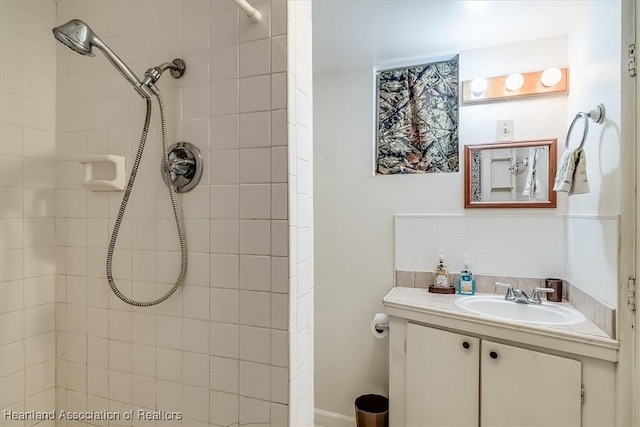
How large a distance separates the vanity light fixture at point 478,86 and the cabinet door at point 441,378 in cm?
144

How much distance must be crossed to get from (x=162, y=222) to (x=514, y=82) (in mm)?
2023

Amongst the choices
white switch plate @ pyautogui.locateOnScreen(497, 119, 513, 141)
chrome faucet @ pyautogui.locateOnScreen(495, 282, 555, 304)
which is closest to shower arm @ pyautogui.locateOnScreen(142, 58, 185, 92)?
white switch plate @ pyautogui.locateOnScreen(497, 119, 513, 141)

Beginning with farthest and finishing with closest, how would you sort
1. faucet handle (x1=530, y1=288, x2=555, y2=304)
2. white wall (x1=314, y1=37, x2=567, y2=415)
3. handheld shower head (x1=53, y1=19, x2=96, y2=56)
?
white wall (x1=314, y1=37, x2=567, y2=415)
faucet handle (x1=530, y1=288, x2=555, y2=304)
handheld shower head (x1=53, y1=19, x2=96, y2=56)

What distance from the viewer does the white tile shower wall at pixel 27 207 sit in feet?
3.60

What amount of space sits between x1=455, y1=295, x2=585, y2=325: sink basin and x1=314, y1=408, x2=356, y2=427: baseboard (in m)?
1.16

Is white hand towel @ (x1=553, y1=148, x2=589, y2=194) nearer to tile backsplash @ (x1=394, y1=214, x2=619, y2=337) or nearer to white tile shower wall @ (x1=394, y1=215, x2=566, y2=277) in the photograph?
tile backsplash @ (x1=394, y1=214, x2=619, y2=337)

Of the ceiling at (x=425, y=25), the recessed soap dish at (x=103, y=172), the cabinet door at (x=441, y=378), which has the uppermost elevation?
the ceiling at (x=425, y=25)

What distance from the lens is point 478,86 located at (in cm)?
201

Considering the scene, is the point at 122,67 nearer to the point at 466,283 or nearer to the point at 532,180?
the point at 466,283

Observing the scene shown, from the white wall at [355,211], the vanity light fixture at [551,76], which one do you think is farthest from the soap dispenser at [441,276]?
the vanity light fixture at [551,76]

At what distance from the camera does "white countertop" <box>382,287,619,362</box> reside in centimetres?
129

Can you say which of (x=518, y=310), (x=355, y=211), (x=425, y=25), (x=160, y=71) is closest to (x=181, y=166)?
(x=160, y=71)

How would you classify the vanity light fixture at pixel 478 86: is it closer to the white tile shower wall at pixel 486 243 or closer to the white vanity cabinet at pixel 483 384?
the white tile shower wall at pixel 486 243

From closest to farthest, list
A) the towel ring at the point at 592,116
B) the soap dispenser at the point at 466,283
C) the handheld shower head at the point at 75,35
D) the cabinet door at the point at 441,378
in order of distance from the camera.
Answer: the handheld shower head at the point at 75,35 → the towel ring at the point at 592,116 → the cabinet door at the point at 441,378 → the soap dispenser at the point at 466,283
